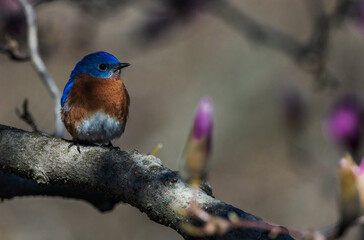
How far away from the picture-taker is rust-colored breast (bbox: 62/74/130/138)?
2.68 metres

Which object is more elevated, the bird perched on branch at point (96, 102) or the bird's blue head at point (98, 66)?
the bird's blue head at point (98, 66)

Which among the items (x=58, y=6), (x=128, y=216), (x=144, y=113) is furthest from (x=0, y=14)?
(x=144, y=113)

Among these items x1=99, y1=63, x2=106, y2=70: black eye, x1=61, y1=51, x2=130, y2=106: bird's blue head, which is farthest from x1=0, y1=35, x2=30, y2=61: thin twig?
x1=99, y1=63, x2=106, y2=70: black eye

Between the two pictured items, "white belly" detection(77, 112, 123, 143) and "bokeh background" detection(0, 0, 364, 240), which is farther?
"bokeh background" detection(0, 0, 364, 240)

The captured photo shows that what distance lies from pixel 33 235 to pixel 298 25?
13.9 ft

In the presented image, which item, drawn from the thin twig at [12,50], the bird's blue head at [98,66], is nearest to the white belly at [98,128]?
the bird's blue head at [98,66]

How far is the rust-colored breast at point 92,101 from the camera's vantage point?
2.68 m

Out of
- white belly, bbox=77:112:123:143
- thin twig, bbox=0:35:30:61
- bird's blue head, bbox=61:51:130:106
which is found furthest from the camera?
bird's blue head, bbox=61:51:130:106

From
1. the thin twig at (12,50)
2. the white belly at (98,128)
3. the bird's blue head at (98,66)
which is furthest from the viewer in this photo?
the bird's blue head at (98,66)

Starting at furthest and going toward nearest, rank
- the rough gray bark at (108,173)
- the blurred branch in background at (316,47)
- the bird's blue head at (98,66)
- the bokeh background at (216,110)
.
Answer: the bokeh background at (216,110) → the blurred branch in background at (316,47) → the bird's blue head at (98,66) → the rough gray bark at (108,173)

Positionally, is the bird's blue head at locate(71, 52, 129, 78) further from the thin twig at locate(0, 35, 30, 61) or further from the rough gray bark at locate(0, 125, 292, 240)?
the rough gray bark at locate(0, 125, 292, 240)

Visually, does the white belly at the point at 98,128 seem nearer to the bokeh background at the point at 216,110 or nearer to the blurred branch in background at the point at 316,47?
the blurred branch in background at the point at 316,47

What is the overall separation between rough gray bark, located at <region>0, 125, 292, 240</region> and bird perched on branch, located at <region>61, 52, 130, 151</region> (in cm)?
69

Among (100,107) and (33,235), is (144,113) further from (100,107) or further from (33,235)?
(100,107)
